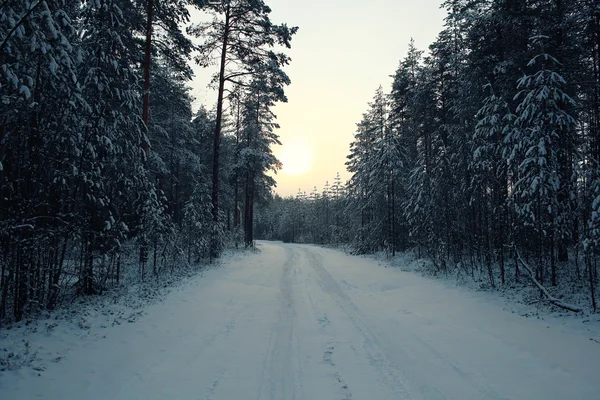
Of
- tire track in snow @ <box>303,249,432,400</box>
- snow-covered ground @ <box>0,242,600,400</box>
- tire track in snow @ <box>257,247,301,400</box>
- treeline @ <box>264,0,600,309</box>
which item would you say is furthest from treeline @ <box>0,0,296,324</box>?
treeline @ <box>264,0,600,309</box>

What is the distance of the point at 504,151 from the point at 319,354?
9030 millimetres

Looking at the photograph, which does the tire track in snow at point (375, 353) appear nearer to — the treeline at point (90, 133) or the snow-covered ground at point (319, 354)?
the snow-covered ground at point (319, 354)

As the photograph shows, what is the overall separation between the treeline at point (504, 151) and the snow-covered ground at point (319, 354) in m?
3.23

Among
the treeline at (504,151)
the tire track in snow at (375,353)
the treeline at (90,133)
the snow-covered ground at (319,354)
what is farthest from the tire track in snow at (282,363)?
the treeline at (504,151)

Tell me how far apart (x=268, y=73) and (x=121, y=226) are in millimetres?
11963

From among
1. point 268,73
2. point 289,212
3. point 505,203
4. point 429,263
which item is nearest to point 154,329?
point 505,203

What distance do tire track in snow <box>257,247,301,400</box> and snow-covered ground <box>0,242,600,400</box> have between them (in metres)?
0.02

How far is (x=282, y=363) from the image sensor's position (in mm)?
5145

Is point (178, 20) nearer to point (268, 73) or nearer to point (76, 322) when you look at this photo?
point (268, 73)

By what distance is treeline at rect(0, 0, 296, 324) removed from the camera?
567cm

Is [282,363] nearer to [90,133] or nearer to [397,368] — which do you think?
[397,368]

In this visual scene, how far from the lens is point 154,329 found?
6555 mm

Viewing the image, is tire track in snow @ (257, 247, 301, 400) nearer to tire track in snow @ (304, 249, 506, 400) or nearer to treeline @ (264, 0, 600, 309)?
tire track in snow @ (304, 249, 506, 400)

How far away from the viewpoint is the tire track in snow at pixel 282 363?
4.24 metres
